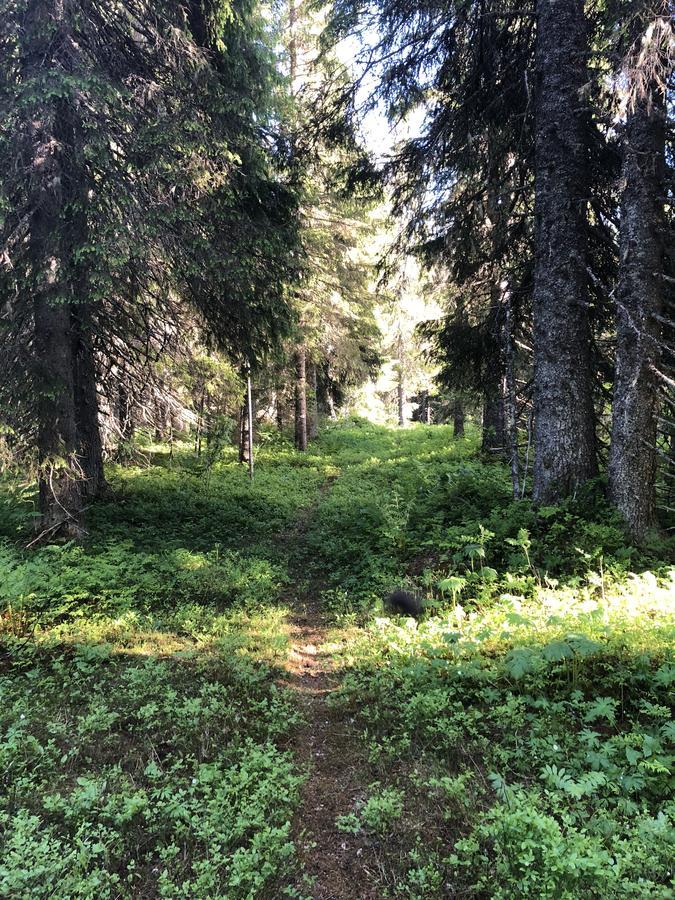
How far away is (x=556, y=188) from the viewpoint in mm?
6691

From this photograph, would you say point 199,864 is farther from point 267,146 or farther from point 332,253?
point 332,253

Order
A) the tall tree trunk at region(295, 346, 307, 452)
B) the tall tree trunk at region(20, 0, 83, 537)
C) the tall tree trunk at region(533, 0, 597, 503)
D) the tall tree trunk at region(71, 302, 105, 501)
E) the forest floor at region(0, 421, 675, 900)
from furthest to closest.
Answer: the tall tree trunk at region(295, 346, 307, 452) → the tall tree trunk at region(71, 302, 105, 501) → the tall tree trunk at region(533, 0, 597, 503) → the tall tree trunk at region(20, 0, 83, 537) → the forest floor at region(0, 421, 675, 900)

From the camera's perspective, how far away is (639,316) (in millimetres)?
5895

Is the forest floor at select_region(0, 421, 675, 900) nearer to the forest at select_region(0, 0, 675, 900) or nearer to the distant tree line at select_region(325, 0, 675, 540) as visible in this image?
the forest at select_region(0, 0, 675, 900)

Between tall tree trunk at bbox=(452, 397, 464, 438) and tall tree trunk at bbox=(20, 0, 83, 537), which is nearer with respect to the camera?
tall tree trunk at bbox=(20, 0, 83, 537)

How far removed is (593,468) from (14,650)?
7498mm

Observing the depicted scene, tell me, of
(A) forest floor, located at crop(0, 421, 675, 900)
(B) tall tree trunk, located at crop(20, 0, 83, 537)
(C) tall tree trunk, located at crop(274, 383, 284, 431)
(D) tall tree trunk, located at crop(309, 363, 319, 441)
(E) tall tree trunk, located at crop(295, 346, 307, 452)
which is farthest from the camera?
(D) tall tree trunk, located at crop(309, 363, 319, 441)

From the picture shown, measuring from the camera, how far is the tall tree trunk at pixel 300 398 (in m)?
18.6

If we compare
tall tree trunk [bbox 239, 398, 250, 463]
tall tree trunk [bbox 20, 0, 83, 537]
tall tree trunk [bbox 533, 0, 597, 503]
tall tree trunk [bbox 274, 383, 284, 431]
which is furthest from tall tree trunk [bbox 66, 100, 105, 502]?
tall tree trunk [bbox 274, 383, 284, 431]

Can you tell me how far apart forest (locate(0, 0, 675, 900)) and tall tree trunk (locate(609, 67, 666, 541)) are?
0.13 feet

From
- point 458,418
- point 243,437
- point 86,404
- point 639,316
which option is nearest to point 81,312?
point 86,404

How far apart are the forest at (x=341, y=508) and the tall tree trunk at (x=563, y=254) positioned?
0.04 metres

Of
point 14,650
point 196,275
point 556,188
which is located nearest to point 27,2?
point 196,275

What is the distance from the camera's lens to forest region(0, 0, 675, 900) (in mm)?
3021
